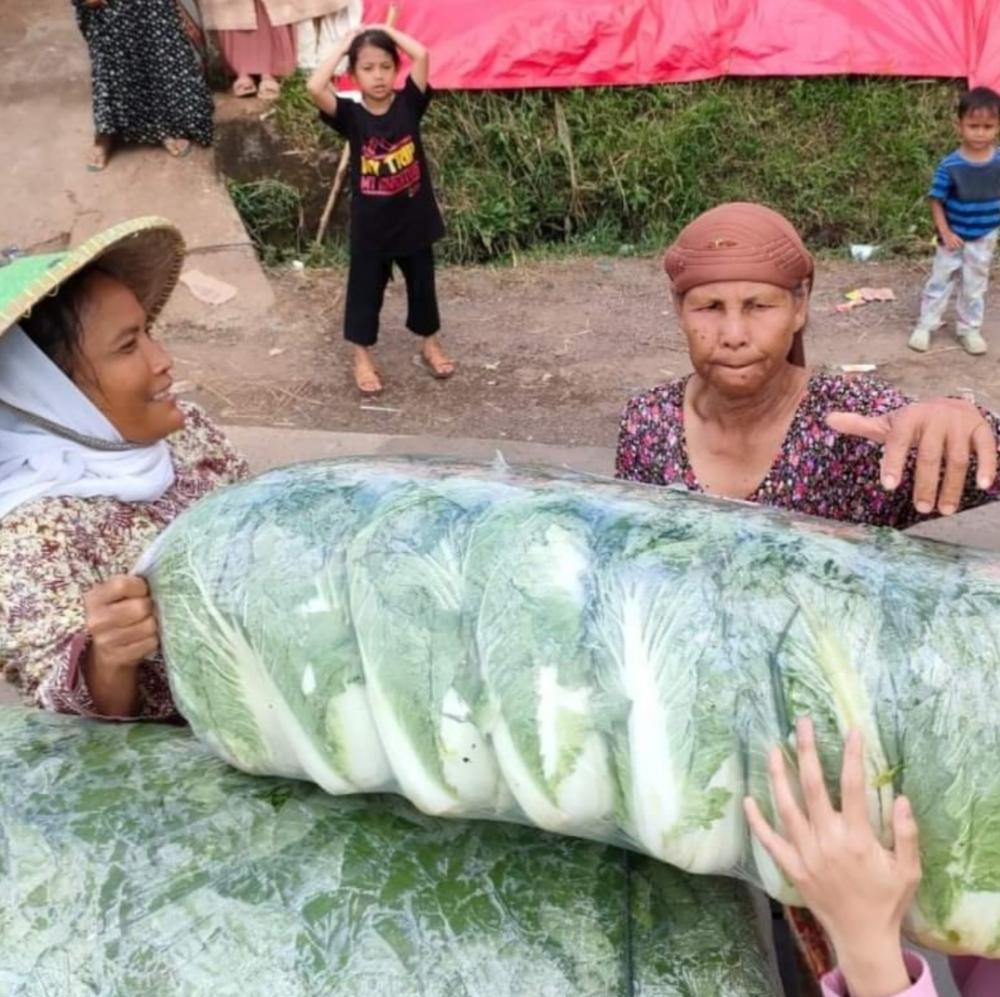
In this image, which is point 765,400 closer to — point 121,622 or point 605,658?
point 605,658

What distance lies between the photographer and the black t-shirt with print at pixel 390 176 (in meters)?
4.67

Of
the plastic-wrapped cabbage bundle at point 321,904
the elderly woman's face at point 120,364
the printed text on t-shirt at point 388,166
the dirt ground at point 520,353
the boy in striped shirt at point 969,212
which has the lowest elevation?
the dirt ground at point 520,353

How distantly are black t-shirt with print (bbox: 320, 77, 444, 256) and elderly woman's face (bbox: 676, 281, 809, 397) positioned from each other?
10.9ft

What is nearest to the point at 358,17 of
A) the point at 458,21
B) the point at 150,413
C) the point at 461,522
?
the point at 458,21

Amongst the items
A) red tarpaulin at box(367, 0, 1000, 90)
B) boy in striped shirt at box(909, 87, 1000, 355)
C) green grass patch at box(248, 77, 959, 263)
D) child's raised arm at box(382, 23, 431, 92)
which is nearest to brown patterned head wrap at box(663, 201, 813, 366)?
child's raised arm at box(382, 23, 431, 92)

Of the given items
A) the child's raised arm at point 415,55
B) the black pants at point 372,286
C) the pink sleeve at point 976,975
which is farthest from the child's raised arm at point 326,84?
the pink sleeve at point 976,975

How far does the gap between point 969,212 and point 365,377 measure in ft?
9.09

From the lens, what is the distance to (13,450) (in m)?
1.54

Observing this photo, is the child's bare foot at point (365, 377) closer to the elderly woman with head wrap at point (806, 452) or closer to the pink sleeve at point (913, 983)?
the elderly woman with head wrap at point (806, 452)

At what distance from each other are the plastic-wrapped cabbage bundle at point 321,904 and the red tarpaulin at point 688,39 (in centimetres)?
558

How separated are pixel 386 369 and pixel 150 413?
376 cm

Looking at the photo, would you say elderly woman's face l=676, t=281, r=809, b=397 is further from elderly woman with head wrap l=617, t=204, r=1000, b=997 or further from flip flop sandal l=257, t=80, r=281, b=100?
flip flop sandal l=257, t=80, r=281, b=100

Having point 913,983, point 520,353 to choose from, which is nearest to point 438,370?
point 520,353

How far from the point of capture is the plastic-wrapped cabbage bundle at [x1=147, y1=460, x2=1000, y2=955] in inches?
38.4
